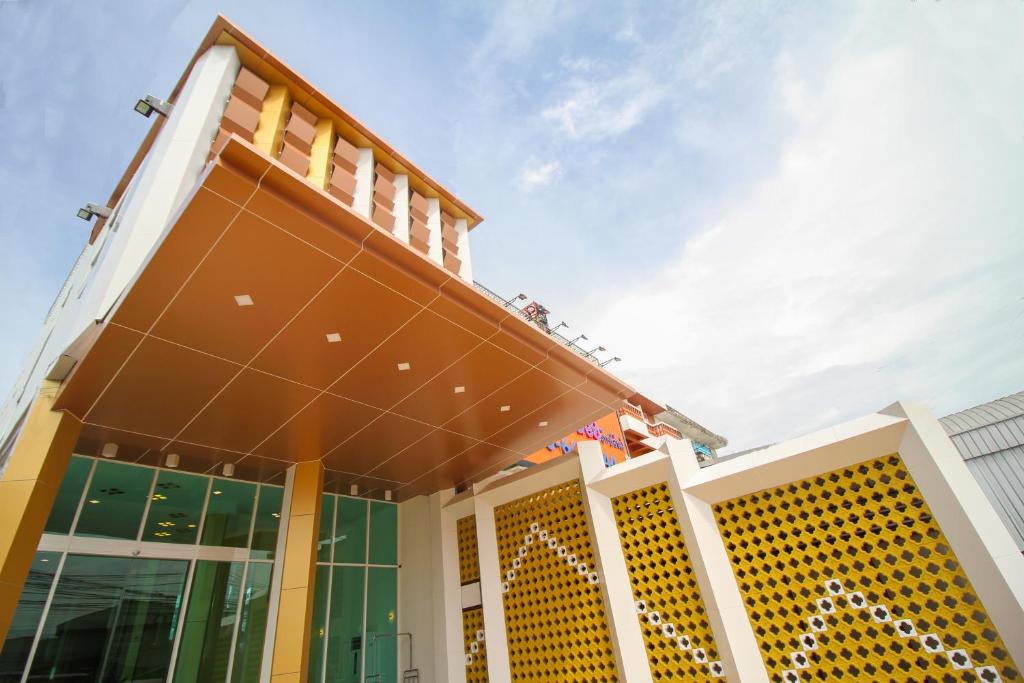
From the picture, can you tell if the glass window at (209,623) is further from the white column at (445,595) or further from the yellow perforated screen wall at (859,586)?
the yellow perforated screen wall at (859,586)

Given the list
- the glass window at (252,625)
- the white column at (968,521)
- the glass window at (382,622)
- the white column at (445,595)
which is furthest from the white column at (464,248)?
the glass window at (382,622)

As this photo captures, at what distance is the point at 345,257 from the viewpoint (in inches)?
212

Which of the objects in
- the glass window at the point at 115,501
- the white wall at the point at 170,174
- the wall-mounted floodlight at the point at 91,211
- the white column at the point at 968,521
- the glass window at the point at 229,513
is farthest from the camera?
the wall-mounted floodlight at the point at 91,211

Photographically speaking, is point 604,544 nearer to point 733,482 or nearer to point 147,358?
point 733,482

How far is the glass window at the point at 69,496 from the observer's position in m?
7.68

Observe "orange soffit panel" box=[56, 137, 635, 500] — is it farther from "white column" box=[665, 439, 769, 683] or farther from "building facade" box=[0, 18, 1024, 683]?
"white column" box=[665, 439, 769, 683]

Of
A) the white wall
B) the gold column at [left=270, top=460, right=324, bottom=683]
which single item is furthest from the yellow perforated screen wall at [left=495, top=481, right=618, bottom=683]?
the white wall

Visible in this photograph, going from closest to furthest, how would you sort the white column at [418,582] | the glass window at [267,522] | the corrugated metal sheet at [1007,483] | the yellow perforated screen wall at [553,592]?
the yellow perforated screen wall at [553,592]
the glass window at [267,522]
the white column at [418,582]
the corrugated metal sheet at [1007,483]

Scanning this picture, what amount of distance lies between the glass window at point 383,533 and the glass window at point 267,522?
2.50 meters

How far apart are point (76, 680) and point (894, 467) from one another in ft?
41.4

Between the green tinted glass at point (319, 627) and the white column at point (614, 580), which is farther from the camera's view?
the green tinted glass at point (319, 627)

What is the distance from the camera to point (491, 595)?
10258 millimetres

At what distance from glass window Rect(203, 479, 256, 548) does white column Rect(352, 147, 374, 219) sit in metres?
6.81

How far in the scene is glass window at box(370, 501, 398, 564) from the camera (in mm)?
12072
